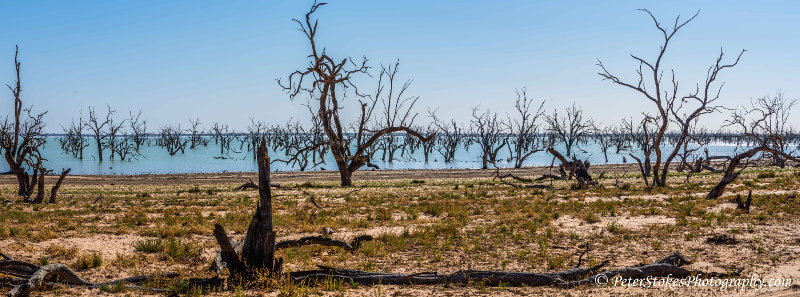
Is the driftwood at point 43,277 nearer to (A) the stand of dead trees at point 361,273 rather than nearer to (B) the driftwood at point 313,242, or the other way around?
(A) the stand of dead trees at point 361,273

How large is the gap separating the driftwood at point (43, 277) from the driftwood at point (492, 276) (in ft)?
7.50

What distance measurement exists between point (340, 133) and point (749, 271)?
22147 millimetres

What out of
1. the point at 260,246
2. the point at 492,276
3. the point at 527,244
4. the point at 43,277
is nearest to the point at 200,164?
the point at 527,244

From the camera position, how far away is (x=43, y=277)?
7.54 meters

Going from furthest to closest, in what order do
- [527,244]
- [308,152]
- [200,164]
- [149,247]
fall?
1. [200,164]
2. [308,152]
3. [527,244]
4. [149,247]

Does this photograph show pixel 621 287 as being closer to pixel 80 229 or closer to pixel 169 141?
pixel 80 229

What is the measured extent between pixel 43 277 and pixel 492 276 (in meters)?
6.25

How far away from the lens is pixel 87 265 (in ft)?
30.9

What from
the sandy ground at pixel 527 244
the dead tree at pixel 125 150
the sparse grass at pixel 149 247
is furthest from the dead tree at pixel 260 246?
the dead tree at pixel 125 150

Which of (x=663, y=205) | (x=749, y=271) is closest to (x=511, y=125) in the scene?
(x=663, y=205)

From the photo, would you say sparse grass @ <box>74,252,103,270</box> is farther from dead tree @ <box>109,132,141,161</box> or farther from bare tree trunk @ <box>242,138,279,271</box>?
dead tree @ <box>109,132,141,161</box>

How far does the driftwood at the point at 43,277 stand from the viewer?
24.6 feet

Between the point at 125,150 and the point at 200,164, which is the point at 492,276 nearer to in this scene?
the point at 200,164

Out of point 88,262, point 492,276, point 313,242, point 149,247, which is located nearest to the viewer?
point 492,276
